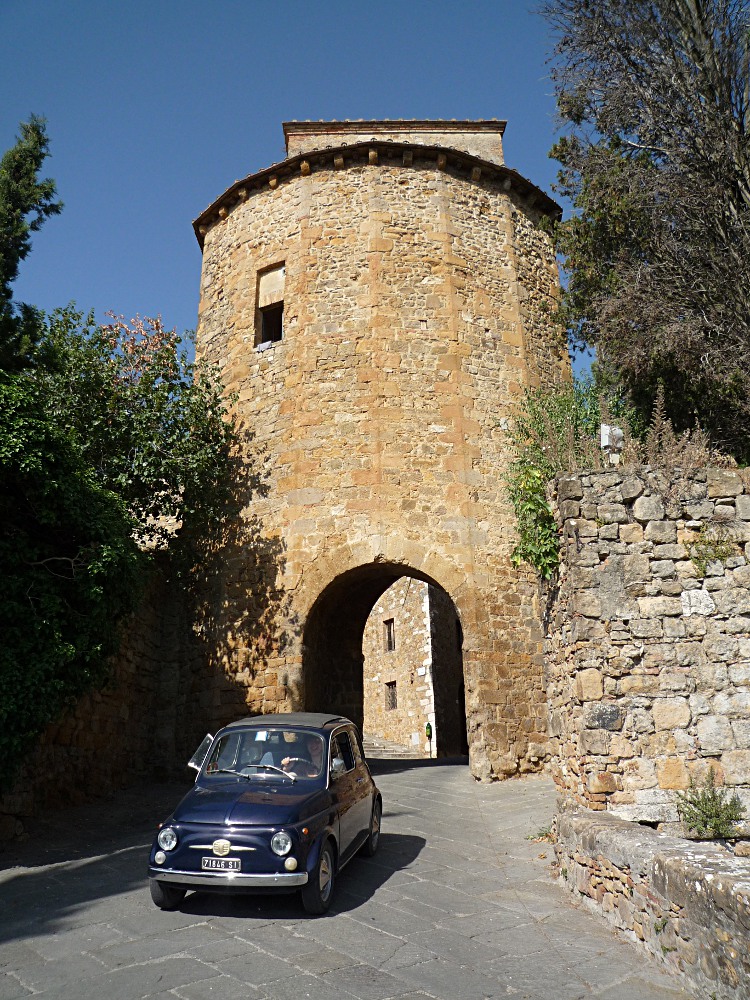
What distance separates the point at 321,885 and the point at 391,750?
49.6 ft

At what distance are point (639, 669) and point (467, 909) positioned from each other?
2418 millimetres

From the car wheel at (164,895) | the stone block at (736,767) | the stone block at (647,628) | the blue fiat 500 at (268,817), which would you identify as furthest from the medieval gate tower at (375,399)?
the car wheel at (164,895)

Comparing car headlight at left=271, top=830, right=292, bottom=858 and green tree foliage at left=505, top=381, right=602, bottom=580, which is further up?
green tree foliage at left=505, top=381, right=602, bottom=580

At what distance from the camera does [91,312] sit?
423 inches

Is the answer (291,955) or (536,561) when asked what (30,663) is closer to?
(291,955)

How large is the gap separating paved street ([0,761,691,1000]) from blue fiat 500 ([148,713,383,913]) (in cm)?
28

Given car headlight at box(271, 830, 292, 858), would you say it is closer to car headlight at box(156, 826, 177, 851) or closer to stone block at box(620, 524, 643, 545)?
car headlight at box(156, 826, 177, 851)

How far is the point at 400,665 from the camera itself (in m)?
22.8

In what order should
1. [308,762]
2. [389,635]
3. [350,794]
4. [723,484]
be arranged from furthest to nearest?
[389,635]
[723,484]
[350,794]
[308,762]

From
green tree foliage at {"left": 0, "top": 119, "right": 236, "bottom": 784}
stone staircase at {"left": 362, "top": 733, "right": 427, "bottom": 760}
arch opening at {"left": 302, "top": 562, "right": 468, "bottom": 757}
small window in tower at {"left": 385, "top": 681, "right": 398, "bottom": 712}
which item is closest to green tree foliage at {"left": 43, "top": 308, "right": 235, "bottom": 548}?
green tree foliage at {"left": 0, "top": 119, "right": 236, "bottom": 784}

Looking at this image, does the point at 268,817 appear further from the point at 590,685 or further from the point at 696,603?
the point at 696,603

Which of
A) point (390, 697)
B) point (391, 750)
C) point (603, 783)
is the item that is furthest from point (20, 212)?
point (390, 697)

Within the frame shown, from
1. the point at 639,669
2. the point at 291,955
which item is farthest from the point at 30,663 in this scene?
the point at 639,669

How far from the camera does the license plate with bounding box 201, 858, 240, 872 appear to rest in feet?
16.0
